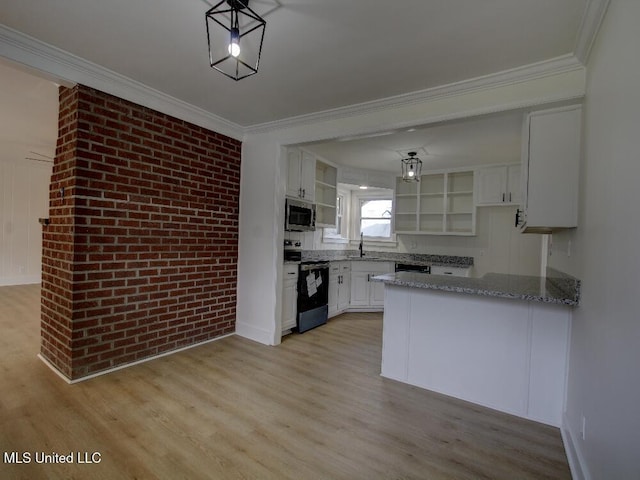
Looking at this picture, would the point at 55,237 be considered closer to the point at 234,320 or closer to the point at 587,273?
the point at 234,320

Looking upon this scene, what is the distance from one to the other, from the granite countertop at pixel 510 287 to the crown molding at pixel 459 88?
1422 millimetres

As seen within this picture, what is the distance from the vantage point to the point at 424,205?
5.37 metres

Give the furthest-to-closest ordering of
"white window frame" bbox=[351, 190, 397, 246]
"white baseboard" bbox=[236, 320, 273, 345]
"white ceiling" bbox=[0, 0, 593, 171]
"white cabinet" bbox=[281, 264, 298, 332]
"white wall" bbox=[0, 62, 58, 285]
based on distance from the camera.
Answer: "white window frame" bbox=[351, 190, 397, 246] → "white wall" bbox=[0, 62, 58, 285] → "white cabinet" bbox=[281, 264, 298, 332] → "white baseboard" bbox=[236, 320, 273, 345] → "white ceiling" bbox=[0, 0, 593, 171]

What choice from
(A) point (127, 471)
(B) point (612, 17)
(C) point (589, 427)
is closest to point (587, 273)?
(C) point (589, 427)

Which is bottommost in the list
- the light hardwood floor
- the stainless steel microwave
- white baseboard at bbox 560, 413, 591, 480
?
the light hardwood floor

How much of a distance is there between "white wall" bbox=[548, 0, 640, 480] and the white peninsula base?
196 mm

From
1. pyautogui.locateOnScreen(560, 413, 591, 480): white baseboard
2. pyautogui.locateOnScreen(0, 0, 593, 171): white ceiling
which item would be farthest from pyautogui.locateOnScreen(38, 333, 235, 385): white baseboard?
pyautogui.locateOnScreen(560, 413, 591, 480): white baseboard

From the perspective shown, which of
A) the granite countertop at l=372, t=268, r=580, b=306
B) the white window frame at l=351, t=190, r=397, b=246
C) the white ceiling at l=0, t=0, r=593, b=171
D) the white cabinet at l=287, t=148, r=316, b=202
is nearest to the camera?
the white ceiling at l=0, t=0, r=593, b=171

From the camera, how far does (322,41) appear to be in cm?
202

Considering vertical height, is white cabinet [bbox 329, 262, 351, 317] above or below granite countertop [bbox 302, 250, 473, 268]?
below

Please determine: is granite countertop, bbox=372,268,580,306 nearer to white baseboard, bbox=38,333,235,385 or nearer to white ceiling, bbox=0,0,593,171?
white ceiling, bbox=0,0,593,171

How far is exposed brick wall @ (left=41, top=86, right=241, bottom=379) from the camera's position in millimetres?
2482

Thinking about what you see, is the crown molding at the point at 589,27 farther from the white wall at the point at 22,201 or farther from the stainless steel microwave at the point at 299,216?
the white wall at the point at 22,201

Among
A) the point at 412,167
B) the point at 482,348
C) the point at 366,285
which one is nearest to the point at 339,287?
the point at 366,285
